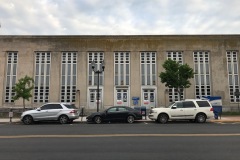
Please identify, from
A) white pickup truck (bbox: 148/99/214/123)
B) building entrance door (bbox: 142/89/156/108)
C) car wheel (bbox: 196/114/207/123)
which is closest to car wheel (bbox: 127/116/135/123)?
white pickup truck (bbox: 148/99/214/123)

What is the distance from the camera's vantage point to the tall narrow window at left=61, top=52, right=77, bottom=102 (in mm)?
35156

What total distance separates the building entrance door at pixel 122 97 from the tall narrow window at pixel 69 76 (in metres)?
5.98

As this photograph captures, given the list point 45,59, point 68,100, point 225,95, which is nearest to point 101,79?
point 68,100

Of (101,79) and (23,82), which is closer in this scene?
(23,82)

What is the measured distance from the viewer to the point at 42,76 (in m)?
35.4

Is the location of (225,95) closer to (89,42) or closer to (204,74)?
(204,74)

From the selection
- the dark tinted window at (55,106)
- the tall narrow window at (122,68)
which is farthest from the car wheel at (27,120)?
the tall narrow window at (122,68)

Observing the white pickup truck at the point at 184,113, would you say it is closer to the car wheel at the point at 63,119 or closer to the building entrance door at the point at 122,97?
the car wheel at the point at 63,119

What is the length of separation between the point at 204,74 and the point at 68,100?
1942 cm

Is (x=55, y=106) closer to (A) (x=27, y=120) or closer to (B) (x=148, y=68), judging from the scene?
(A) (x=27, y=120)

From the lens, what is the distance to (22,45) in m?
35.7

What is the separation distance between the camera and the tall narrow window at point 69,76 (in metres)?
35.2

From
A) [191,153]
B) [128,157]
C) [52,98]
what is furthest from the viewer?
[52,98]

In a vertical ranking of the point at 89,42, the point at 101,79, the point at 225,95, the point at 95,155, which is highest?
the point at 89,42
